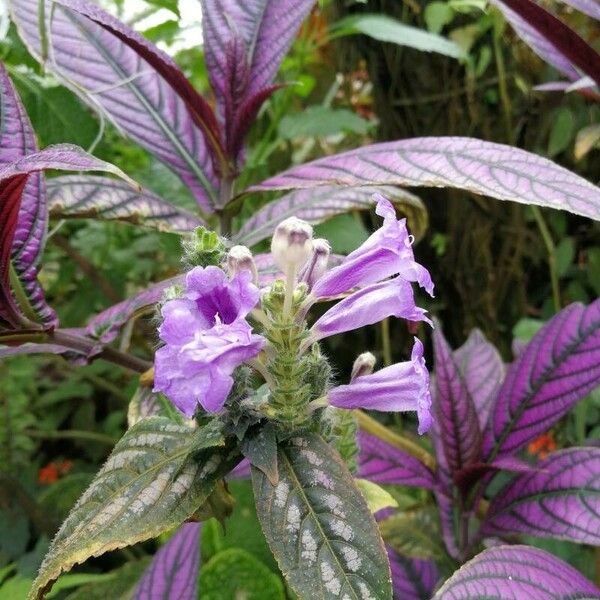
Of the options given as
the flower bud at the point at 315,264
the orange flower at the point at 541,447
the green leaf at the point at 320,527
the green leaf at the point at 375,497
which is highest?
the flower bud at the point at 315,264

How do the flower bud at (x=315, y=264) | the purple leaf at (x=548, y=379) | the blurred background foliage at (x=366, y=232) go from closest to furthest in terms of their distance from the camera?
the flower bud at (x=315, y=264) < the purple leaf at (x=548, y=379) < the blurred background foliage at (x=366, y=232)

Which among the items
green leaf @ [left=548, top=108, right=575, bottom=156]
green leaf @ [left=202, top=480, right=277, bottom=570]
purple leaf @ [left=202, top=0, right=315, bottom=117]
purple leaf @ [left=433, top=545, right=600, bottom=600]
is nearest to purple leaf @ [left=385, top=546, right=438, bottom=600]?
green leaf @ [left=202, top=480, right=277, bottom=570]

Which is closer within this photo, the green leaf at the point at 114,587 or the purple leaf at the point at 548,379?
the purple leaf at the point at 548,379

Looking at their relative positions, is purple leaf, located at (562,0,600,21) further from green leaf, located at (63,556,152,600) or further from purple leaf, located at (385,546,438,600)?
green leaf, located at (63,556,152,600)

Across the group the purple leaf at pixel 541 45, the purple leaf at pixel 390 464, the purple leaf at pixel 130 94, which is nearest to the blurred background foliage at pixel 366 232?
the purple leaf at pixel 541 45

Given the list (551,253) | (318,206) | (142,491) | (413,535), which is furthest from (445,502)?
(551,253)

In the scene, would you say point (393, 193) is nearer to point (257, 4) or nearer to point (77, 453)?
point (257, 4)

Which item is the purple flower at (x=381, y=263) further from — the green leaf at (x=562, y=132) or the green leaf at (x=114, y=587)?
the green leaf at (x=562, y=132)

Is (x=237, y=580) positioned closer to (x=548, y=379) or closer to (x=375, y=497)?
(x=375, y=497)
